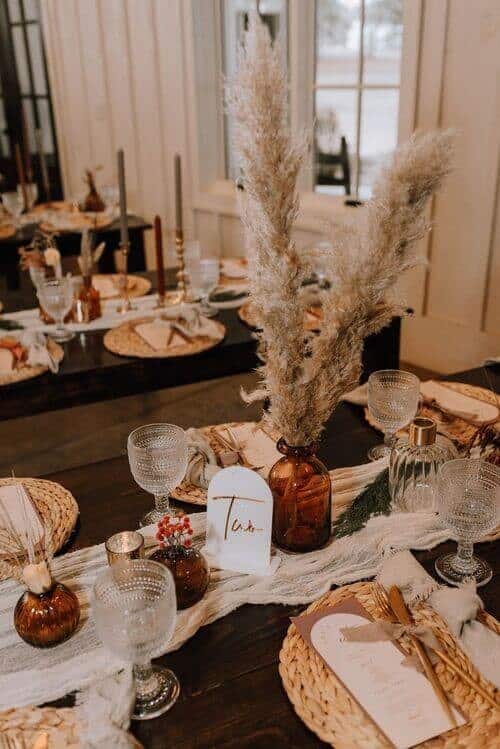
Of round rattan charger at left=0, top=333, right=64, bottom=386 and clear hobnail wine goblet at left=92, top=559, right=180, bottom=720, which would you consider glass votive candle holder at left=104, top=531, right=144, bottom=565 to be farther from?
round rattan charger at left=0, top=333, right=64, bottom=386

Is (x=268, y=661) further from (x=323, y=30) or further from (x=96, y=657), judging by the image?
(x=323, y=30)

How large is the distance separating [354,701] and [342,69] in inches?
141

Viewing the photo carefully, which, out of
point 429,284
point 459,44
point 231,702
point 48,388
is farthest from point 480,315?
point 231,702

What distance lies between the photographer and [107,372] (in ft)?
5.53

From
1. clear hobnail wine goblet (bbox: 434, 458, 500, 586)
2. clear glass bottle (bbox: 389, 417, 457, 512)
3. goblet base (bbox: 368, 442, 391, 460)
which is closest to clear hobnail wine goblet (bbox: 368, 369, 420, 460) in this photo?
goblet base (bbox: 368, 442, 391, 460)

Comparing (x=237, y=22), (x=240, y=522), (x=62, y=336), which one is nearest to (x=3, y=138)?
(x=237, y=22)

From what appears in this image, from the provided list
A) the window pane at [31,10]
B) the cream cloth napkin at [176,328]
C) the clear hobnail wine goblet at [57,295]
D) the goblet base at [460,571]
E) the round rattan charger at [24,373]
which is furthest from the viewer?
the window pane at [31,10]

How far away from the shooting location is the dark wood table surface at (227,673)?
2.35 feet

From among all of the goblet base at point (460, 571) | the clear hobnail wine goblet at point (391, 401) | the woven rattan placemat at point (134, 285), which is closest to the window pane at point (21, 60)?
the woven rattan placemat at point (134, 285)

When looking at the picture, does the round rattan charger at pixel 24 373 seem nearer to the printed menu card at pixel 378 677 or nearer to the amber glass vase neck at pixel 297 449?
the amber glass vase neck at pixel 297 449

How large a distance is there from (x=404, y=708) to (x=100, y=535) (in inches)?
19.9

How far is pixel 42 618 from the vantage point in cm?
83

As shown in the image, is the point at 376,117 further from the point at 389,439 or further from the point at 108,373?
the point at 389,439

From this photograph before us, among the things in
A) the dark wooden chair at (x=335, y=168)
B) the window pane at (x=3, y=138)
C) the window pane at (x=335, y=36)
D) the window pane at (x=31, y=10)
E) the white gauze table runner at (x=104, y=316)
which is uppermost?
the window pane at (x=31, y=10)
